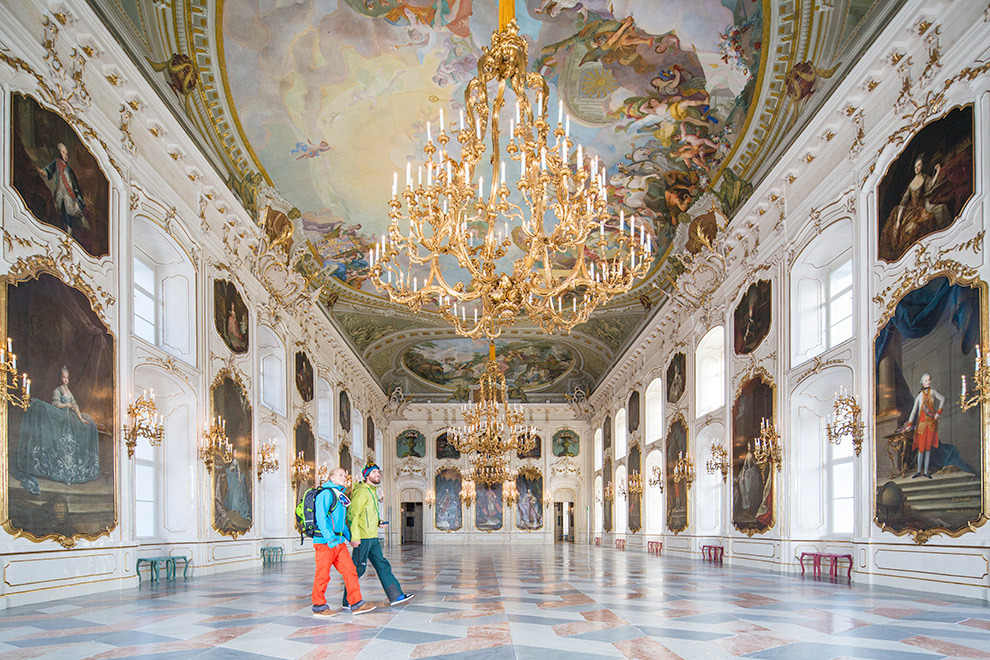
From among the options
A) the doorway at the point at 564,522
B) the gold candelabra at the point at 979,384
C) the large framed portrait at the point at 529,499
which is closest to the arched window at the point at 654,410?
the large framed portrait at the point at 529,499

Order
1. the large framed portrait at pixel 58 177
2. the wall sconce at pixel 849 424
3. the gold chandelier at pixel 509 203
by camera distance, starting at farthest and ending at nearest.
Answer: the wall sconce at pixel 849 424 → the large framed portrait at pixel 58 177 → the gold chandelier at pixel 509 203

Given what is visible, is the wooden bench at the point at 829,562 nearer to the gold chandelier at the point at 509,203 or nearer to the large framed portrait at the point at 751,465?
the large framed portrait at the point at 751,465

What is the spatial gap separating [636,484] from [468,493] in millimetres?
13427

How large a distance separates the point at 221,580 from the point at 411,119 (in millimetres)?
8991

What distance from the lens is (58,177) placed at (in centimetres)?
918

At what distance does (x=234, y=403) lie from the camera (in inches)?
592

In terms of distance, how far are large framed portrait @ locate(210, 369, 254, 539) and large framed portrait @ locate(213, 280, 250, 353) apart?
2.42 feet

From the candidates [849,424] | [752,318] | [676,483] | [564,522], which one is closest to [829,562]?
[849,424]

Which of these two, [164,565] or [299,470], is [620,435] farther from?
[164,565]

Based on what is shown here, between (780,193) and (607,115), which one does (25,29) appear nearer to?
(607,115)

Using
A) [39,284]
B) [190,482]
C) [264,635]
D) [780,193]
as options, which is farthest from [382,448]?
[264,635]

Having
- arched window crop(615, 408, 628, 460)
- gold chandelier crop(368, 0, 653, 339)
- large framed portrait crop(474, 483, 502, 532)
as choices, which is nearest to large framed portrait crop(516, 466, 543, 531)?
large framed portrait crop(474, 483, 502, 532)

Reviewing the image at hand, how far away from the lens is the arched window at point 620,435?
29422mm

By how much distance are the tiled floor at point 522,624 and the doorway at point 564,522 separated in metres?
28.0
